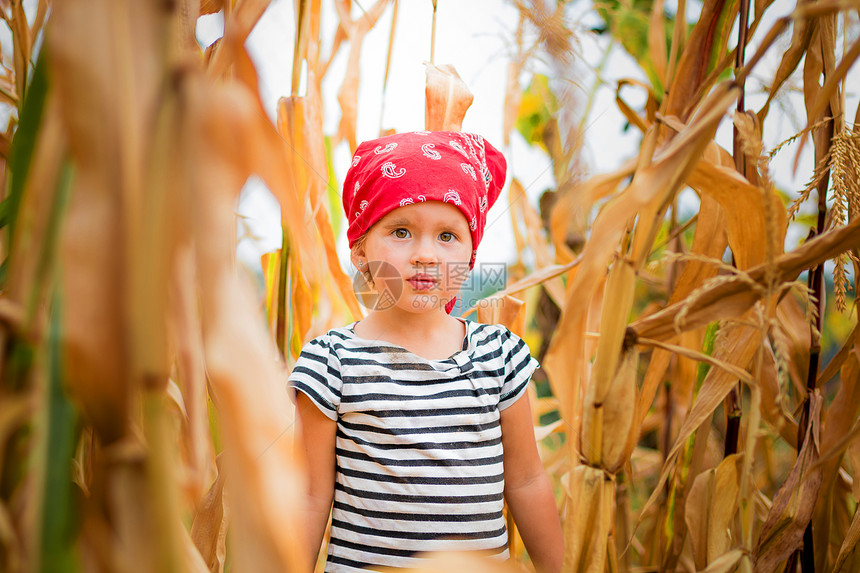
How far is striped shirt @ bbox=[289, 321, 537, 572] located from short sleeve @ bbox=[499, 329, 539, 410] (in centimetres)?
2

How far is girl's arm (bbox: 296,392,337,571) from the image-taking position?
676mm

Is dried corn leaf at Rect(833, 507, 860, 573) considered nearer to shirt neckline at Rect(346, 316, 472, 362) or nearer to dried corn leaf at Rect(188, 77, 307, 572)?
shirt neckline at Rect(346, 316, 472, 362)

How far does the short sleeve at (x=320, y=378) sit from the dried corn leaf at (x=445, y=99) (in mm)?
355

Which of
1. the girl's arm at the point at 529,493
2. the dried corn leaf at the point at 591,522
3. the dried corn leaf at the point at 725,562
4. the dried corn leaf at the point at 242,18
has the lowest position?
the girl's arm at the point at 529,493

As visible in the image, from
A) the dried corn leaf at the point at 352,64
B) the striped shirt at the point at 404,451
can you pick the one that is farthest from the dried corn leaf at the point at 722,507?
the dried corn leaf at the point at 352,64

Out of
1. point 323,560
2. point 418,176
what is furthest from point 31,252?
point 323,560

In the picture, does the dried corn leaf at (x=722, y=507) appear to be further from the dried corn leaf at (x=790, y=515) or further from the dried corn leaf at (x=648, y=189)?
the dried corn leaf at (x=648, y=189)

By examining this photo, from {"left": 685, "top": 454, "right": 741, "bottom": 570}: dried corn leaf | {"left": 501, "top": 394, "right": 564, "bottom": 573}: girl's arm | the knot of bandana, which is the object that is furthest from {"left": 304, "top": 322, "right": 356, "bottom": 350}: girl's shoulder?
{"left": 685, "top": 454, "right": 741, "bottom": 570}: dried corn leaf

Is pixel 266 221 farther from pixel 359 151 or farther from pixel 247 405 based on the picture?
pixel 247 405

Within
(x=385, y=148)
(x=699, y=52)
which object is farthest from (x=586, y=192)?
(x=385, y=148)

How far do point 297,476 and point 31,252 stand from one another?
155 mm

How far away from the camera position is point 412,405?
0.69 meters

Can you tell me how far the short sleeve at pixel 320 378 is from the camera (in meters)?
0.67

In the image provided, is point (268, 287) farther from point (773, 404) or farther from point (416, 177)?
point (773, 404)
